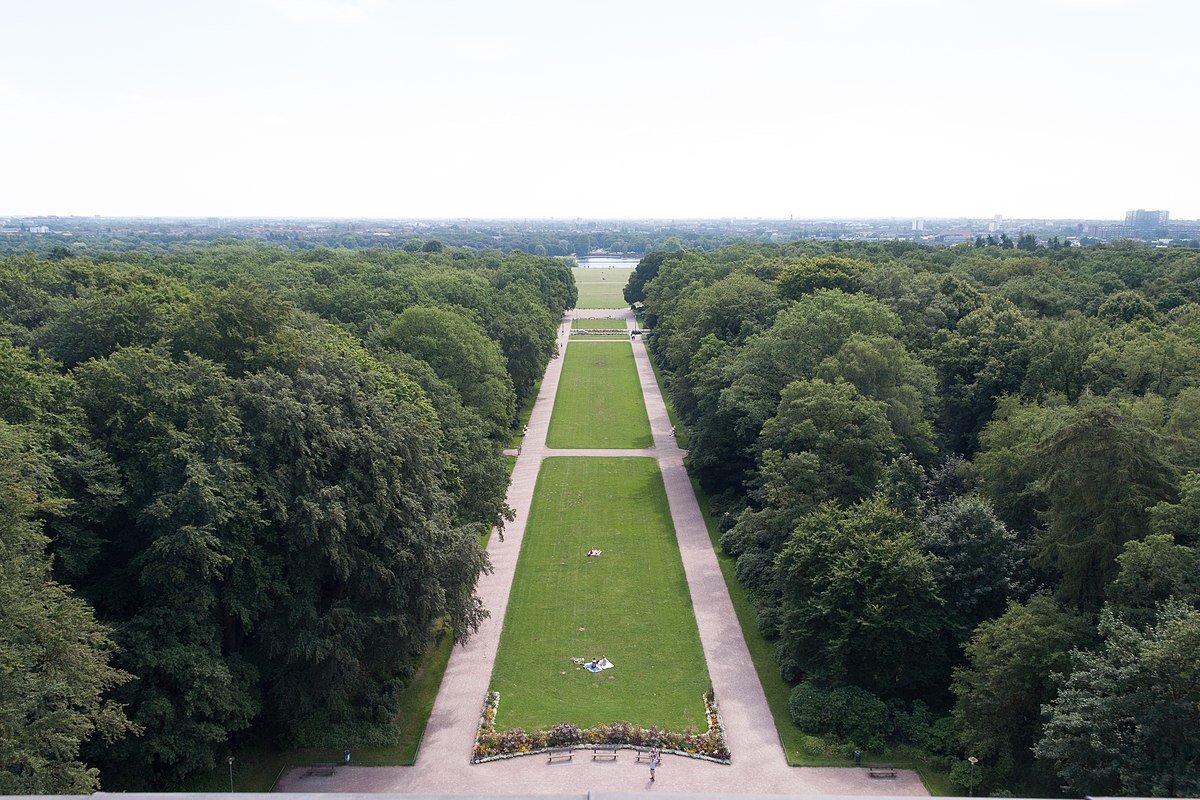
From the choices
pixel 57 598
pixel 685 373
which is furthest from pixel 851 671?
pixel 685 373

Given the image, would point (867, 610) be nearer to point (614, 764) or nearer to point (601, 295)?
point (614, 764)

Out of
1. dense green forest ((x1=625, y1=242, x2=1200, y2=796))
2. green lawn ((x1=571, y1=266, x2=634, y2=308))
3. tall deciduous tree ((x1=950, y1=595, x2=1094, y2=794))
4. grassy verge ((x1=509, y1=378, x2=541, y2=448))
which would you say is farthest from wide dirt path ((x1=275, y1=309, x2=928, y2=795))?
green lawn ((x1=571, y1=266, x2=634, y2=308))

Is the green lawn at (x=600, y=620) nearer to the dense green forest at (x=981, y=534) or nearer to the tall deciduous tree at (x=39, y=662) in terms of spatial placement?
the dense green forest at (x=981, y=534)

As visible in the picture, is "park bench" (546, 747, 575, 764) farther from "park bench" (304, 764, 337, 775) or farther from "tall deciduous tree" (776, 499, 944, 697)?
"tall deciduous tree" (776, 499, 944, 697)

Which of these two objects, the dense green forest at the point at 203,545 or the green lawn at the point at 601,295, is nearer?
the dense green forest at the point at 203,545

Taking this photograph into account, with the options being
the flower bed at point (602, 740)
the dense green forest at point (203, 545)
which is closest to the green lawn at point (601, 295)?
the dense green forest at point (203, 545)

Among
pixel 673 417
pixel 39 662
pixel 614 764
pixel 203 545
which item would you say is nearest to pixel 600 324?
pixel 673 417
